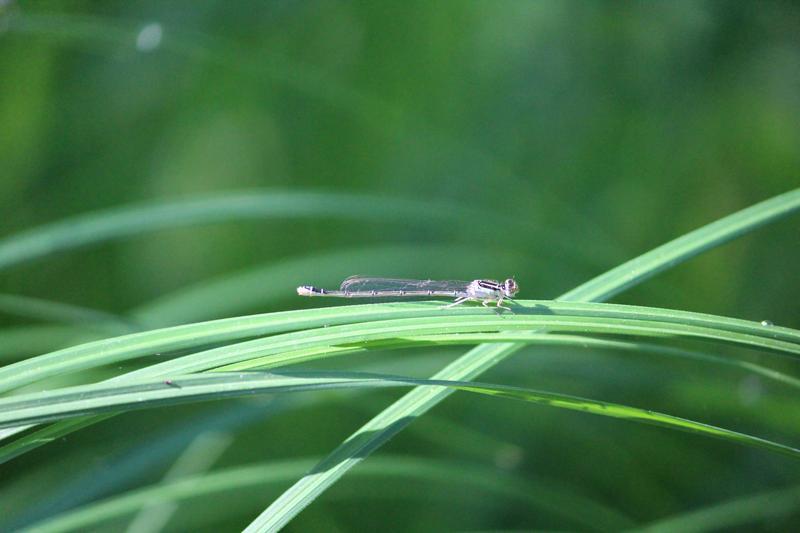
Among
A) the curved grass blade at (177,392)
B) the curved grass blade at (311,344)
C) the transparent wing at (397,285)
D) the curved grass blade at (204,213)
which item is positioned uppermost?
the curved grass blade at (204,213)

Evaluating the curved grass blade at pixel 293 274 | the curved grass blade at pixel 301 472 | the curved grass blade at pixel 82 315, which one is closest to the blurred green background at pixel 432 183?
the curved grass blade at pixel 293 274

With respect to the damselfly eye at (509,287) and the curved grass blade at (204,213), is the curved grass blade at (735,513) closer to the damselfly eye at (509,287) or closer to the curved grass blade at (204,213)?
the damselfly eye at (509,287)

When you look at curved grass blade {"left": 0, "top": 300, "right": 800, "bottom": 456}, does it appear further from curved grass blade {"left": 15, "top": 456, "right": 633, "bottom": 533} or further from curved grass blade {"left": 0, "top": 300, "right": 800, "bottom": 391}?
curved grass blade {"left": 15, "top": 456, "right": 633, "bottom": 533}

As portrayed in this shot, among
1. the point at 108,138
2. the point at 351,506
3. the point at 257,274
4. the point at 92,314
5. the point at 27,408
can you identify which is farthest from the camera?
the point at 108,138

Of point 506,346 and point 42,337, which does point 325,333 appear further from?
point 42,337

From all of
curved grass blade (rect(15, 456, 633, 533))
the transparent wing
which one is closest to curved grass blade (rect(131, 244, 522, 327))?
curved grass blade (rect(15, 456, 633, 533))

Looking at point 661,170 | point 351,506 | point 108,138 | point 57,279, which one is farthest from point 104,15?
point 661,170

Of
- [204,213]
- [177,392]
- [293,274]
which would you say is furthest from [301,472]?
[177,392]

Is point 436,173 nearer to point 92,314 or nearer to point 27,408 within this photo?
point 92,314

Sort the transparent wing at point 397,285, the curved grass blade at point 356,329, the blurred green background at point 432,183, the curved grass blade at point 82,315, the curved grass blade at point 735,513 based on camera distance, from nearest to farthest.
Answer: the curved grass blade at point 356,329 → the transparent wing at point 397,285 → the curved grass blade at point 82,315 → the curved grass blade at point 735,513 → the blurred green background at point 432,183
